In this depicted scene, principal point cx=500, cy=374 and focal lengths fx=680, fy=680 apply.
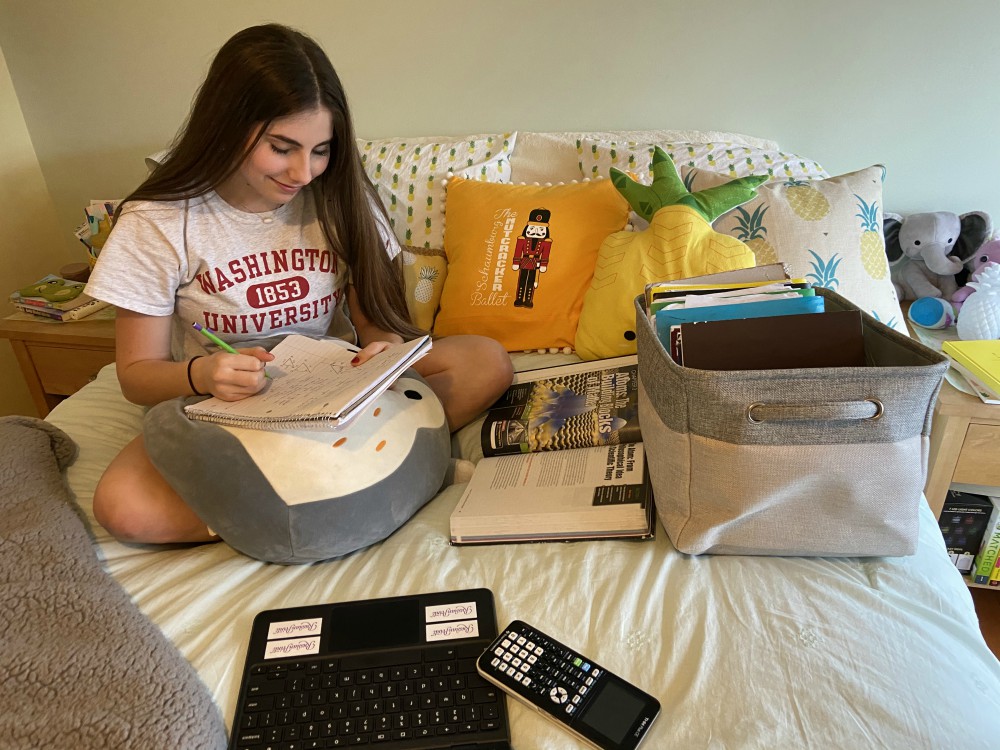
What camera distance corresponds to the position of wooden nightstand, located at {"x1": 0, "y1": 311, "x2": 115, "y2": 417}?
1.75 metres

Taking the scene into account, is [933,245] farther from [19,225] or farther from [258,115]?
[19,225]

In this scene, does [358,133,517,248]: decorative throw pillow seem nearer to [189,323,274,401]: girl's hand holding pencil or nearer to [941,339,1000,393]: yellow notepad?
[189,323,274,401]: girl's hand holding pencil

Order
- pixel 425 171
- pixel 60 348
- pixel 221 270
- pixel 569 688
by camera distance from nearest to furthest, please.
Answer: pixel 569 688 < pixel 221 270 < pixel 425 171 < pixel 60 348

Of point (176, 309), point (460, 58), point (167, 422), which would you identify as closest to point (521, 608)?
point (167, 422)

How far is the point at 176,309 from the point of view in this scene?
1.18 m

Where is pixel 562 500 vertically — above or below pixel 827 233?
below

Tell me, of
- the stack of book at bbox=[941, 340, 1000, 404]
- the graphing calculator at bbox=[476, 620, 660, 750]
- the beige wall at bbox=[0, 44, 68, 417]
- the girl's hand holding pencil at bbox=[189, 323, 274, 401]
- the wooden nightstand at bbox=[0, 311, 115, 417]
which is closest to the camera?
the graphing calculator at bbox=[476, 620, 660, 750]

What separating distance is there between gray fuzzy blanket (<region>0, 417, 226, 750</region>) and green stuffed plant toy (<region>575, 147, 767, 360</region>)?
88 cm

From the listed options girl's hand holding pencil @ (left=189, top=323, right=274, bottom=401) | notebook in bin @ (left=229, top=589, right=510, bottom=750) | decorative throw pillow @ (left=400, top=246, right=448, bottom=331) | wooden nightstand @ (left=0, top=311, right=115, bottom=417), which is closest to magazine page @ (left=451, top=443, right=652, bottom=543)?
notebook in bin @ (left=229, top=589, right=510, bottom=750)

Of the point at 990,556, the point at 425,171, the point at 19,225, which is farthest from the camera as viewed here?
the point at 19,225

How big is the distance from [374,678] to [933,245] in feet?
4.89

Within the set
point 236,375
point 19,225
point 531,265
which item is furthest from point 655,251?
point 19,225

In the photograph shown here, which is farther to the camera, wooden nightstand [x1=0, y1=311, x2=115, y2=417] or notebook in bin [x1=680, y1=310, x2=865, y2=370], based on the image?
wooden nightstand [x1=0, y1=311, x2=115, y2=417]

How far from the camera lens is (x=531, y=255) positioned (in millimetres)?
1417
